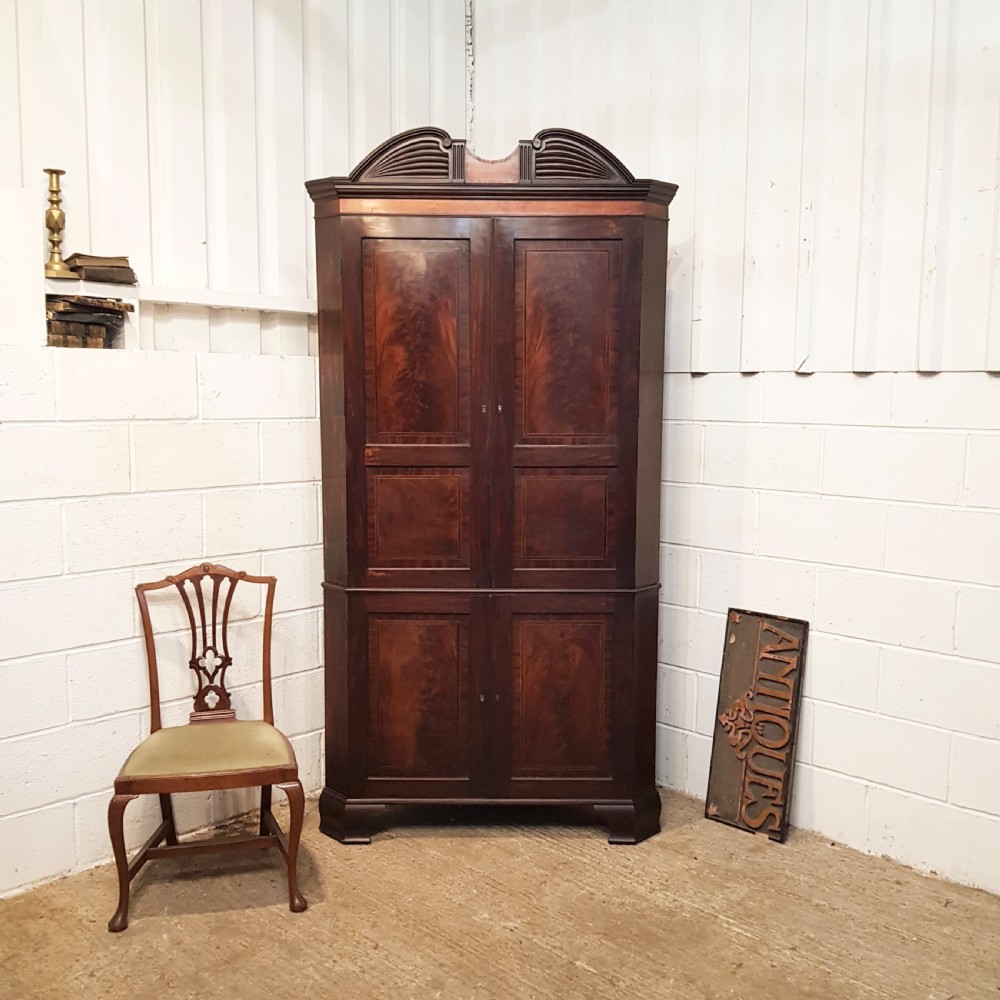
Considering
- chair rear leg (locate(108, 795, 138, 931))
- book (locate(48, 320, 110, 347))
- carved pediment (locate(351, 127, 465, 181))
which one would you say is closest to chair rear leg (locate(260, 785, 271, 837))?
chair rear leg (locate(108, 795, 138, 931))

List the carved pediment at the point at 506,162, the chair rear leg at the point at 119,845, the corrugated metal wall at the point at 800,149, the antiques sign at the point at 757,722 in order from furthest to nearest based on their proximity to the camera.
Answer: the antiques sign at the point at 757,722, the carved pediment at the point at 506,162, the corrugated metal wall at the point at 800,149, the chair rear leg at the point at 119,845

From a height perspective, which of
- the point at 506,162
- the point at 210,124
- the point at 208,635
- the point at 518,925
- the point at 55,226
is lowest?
the point at 518,925

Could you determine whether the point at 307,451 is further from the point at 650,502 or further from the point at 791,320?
the point at 791,320

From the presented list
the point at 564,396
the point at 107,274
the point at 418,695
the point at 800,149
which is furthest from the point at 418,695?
the point at 800,149

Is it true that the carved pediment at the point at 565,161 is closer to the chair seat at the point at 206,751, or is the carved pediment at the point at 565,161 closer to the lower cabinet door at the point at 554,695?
the lower cabinet door at the point at 554,695

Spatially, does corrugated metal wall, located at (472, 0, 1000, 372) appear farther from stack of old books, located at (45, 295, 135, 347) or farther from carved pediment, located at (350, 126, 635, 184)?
stack of old books, located at (45, 295, 135, 347)

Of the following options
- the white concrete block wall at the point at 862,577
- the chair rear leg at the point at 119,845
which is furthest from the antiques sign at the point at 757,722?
Result: the chair rear leg at the point at 119,845

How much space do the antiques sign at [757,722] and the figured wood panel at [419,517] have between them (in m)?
1.02

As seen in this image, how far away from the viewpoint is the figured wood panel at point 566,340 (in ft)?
10.1

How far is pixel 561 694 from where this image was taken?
3238 millimetres

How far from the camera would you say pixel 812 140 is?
313cm

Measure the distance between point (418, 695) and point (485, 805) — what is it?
422 mm

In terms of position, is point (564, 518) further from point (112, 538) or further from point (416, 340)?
point (112, 538)

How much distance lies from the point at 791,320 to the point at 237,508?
1.90 m
